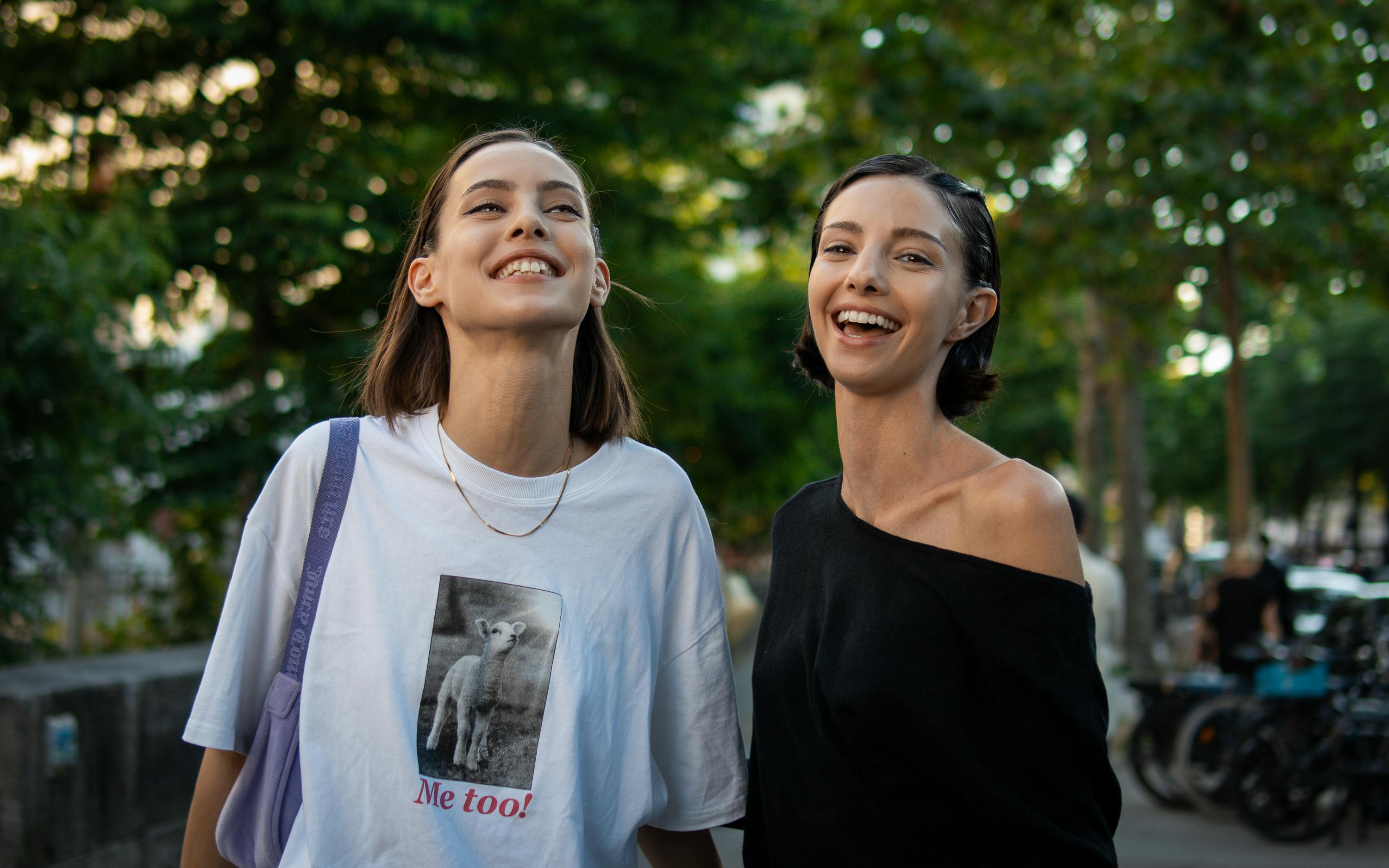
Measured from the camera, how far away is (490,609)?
214 cm

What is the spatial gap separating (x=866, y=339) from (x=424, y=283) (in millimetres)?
887

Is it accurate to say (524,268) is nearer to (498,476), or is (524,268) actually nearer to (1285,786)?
(498,476)

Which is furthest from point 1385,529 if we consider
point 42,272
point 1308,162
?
point 42,272

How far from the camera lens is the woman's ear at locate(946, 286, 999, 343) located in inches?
86.4

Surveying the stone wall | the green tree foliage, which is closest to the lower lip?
the stone wall

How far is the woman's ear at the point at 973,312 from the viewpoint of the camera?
2.20m

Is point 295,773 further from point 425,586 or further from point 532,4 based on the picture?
point 532,4

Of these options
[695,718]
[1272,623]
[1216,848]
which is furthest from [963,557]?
[1272,623]

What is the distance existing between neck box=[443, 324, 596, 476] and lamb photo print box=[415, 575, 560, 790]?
270 mm

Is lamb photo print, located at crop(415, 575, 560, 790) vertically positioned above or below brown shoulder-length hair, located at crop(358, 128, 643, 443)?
below

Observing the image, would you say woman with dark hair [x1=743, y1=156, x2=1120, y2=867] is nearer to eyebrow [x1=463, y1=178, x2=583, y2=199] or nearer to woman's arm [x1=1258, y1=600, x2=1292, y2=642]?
eyebrow [x1=463, y1=178, x2=583, y2=199]

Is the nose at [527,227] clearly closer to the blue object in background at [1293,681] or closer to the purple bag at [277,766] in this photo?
the purple bag at [277,766]

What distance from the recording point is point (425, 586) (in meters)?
2.15

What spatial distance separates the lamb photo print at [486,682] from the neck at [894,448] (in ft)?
1.91
